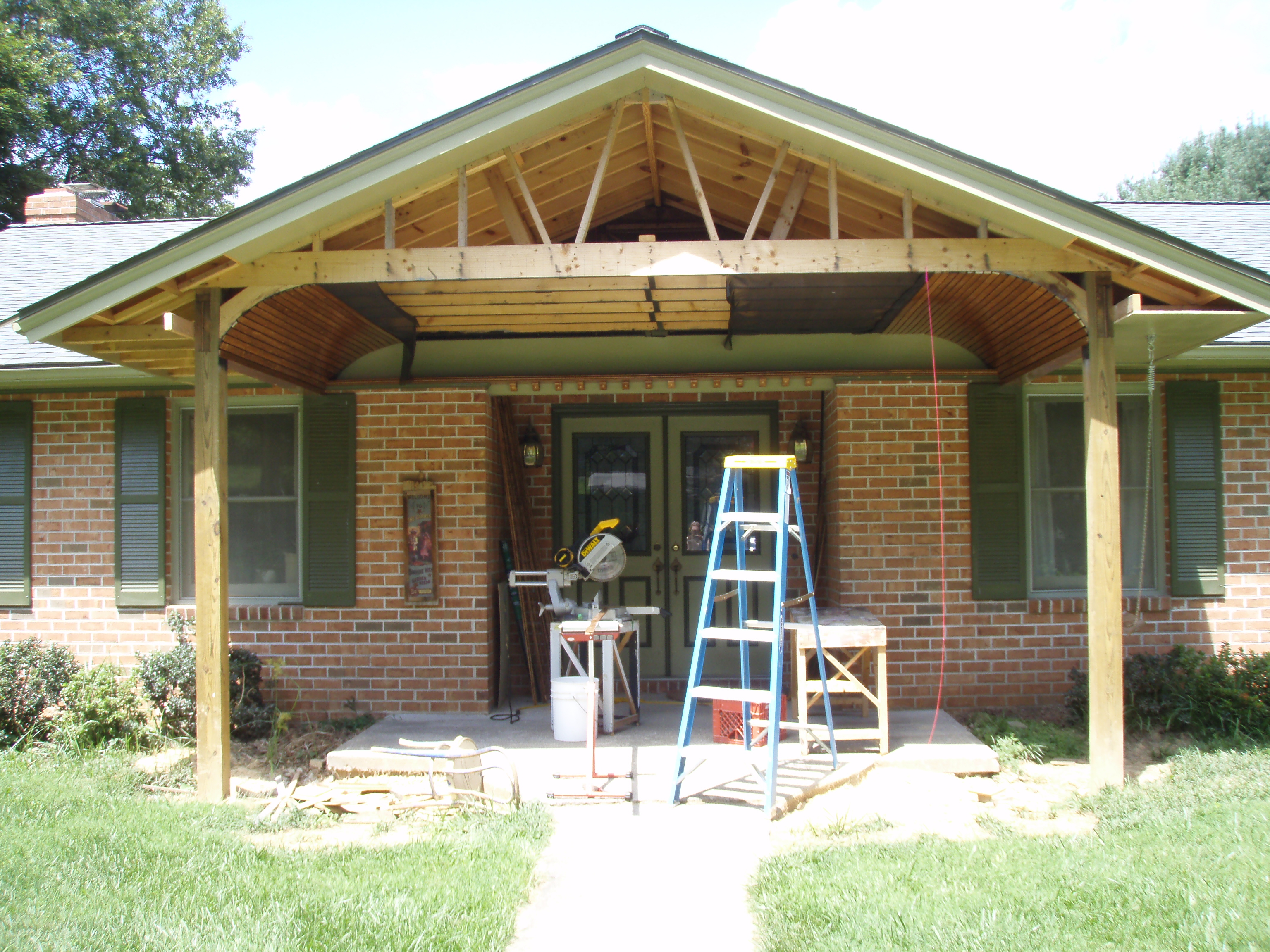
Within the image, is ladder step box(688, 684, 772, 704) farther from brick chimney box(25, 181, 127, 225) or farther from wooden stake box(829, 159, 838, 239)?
brick chimney box(25, 181, 127, 225)

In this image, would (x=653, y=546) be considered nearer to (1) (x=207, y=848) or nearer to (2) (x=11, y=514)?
(1) (x=207, y=848)

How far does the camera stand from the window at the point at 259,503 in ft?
23.6

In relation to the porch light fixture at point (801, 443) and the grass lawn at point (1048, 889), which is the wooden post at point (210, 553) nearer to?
the grass lawn at point (1048, 889)

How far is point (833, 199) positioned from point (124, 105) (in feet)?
80.9

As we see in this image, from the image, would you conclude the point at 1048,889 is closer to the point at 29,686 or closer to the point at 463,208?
the point at 463,208

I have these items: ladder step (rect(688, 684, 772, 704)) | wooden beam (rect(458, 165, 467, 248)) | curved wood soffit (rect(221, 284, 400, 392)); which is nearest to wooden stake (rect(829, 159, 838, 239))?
wooden beam (rect(458, 165, 467, 248))

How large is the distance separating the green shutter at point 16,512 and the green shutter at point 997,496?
742 centimetres

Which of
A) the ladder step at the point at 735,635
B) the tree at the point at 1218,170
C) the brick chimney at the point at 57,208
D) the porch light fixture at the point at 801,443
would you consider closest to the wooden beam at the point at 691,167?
the ladder step at the point at 735,635

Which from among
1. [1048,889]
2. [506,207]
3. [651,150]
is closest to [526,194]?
[506,207]

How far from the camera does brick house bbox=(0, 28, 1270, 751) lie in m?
6.06

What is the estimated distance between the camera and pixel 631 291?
5.72m

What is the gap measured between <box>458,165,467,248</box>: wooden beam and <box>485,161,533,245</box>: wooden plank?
20.8 inches

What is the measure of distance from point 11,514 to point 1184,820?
27.1 feet

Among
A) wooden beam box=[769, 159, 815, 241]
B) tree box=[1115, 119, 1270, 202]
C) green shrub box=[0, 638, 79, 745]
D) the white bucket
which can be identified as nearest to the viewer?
wooden beam box=[769, 159, 815, 241]
